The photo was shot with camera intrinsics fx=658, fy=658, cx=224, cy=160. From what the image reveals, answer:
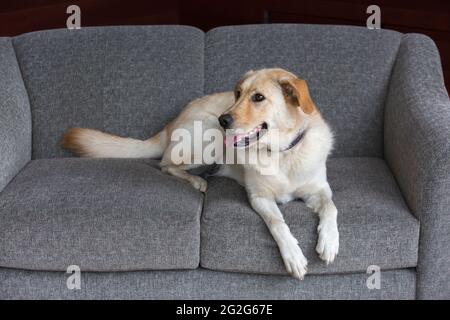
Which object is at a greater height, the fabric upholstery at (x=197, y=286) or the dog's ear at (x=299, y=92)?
the dog's ear at (x=299, y=92)

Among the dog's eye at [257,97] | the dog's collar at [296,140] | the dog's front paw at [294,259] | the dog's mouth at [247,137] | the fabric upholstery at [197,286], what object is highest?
the dog's eye at [257,97]

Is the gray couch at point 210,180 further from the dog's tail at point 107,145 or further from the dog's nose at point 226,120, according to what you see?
the dog's nose at point 226,120

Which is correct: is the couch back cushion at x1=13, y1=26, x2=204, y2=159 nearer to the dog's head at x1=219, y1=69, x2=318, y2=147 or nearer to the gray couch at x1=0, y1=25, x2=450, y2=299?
the gray couch at x1=0, y1=25, x2=450, y2=299

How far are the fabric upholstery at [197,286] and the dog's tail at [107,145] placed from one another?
1.81 ft

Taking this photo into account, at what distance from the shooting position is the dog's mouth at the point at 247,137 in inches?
80.8

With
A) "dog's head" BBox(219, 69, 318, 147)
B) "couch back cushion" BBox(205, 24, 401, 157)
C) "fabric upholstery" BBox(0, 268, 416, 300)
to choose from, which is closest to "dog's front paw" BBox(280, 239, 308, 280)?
"fabric upholstery" BBox(0, 268, 416, 300)

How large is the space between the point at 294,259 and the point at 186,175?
0.59 m

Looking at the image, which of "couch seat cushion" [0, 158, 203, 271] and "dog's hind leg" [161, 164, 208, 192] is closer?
"couch seat cushion" [0, 158, 203, 271]

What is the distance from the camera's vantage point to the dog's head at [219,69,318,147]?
2023mm

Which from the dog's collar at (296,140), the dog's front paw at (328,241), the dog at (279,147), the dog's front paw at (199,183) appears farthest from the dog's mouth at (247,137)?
the dog's front paw at (328,241)

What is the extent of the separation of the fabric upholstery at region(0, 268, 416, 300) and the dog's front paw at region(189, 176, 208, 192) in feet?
1.05

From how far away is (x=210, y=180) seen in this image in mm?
2342

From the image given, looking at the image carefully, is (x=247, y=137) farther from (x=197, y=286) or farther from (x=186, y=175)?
(x=197, y=286)
